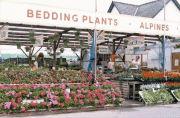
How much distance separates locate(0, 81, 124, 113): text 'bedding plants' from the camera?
6992mm

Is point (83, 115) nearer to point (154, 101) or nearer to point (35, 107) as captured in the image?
point (35, 107)

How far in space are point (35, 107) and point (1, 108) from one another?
0.98 m

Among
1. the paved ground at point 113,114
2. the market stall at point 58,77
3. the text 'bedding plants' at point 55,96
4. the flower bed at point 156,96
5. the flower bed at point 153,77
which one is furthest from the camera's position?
the flower bed at point 153,77

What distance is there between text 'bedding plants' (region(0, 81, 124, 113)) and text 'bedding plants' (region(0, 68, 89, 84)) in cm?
58

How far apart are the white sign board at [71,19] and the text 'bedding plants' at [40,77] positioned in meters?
1.97

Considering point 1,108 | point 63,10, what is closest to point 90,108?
point 1,108

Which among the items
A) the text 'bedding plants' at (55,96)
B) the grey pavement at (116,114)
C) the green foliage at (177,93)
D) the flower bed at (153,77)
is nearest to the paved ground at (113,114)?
the grey pavement at (116,114)

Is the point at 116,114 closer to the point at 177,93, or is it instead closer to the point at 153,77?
the point at 153,77

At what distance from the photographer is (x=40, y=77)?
8.75 metres

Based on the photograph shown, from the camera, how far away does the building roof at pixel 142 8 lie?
24.4 m

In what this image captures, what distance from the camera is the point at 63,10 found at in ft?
27.0

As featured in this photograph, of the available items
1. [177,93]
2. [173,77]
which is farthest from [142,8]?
[177,93]

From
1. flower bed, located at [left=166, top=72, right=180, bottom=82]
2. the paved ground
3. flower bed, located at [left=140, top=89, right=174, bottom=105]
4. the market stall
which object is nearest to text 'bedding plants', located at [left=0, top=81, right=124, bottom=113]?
the market stall

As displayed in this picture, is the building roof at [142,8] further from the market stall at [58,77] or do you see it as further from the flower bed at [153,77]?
the market stall at [58,77]
